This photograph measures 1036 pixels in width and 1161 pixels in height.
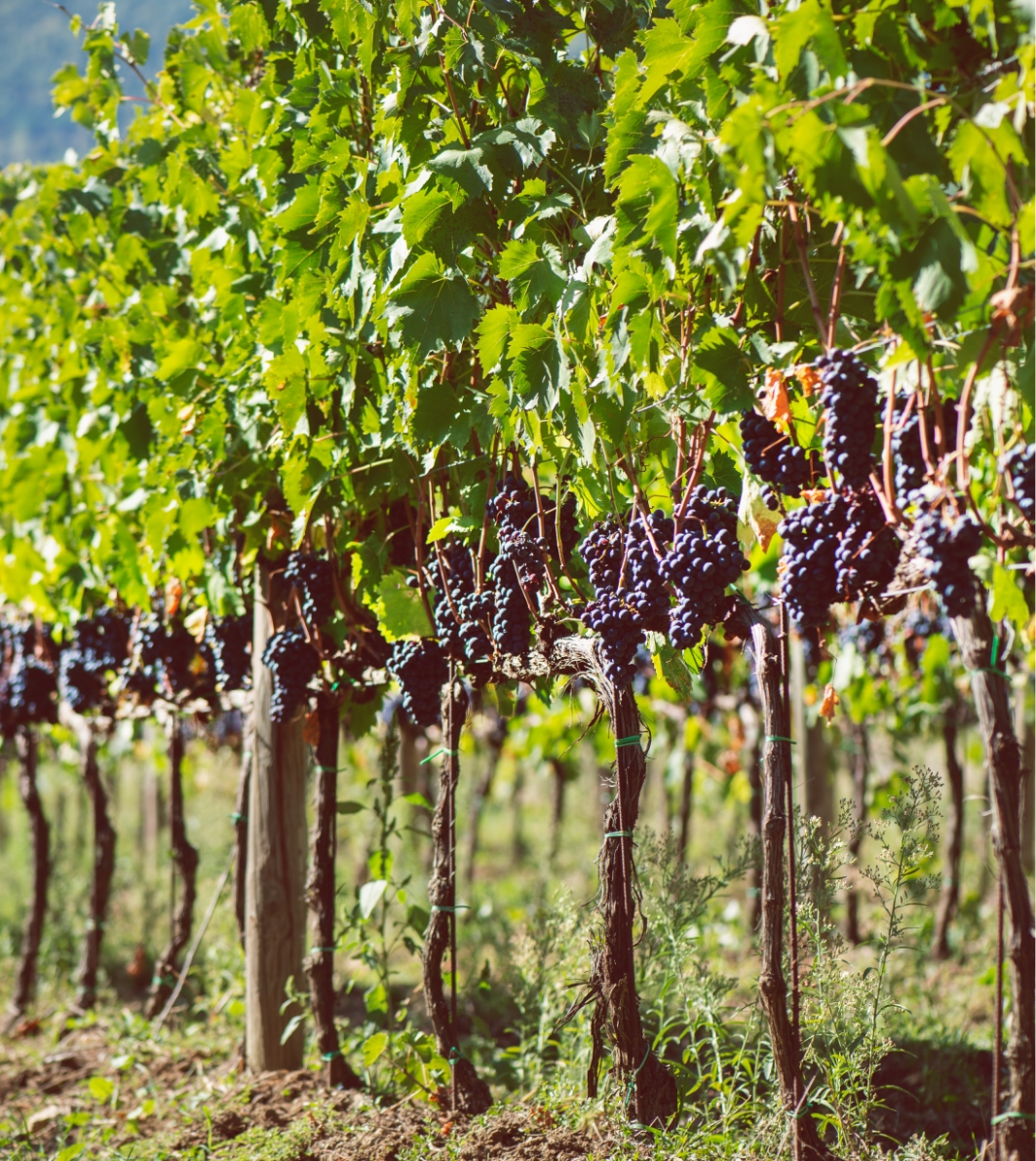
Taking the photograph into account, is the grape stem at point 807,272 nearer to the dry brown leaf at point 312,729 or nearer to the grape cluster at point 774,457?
the grape cluster at point 774,457

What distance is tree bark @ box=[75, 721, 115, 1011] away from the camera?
5387 millimetres

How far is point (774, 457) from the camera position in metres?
1.88

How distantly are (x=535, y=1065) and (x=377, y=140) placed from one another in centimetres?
283

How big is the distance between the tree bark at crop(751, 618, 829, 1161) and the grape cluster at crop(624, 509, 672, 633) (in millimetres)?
199

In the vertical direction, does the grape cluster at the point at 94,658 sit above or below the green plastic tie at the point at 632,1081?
above

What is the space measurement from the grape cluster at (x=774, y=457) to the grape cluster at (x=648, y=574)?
0.26m

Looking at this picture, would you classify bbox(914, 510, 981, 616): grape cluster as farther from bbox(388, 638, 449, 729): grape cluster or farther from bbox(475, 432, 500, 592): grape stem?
bbox(388, 638, 449, 729): grape cluster

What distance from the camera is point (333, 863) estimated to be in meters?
3.39

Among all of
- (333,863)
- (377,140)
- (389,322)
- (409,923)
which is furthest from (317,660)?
(377,140)

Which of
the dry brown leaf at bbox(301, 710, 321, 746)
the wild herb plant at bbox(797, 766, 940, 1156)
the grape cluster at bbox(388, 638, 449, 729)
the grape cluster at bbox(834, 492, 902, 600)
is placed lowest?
the wild herb plant at bbox(797, 766, 940, 1156)

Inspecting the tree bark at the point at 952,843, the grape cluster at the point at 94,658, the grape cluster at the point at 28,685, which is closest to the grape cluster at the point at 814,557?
the grape cluster at the point at 94,658

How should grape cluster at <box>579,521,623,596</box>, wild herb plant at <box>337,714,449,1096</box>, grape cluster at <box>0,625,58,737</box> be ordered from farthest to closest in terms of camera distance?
grape cluster at <box>0,625,58,737</box> → wild herb plant at <box>337,714,449,1096</box> → grape cluster at <box>579,521,623,596</box>

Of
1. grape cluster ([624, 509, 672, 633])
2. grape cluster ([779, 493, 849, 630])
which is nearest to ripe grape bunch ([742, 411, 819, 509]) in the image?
grape cluster ([779, 493, 849, 630])

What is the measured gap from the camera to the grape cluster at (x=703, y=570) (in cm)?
193
